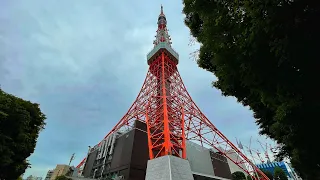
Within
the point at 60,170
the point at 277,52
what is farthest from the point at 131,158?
the point at 60,170

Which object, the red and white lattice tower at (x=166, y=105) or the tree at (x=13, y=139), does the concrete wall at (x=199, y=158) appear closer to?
the red and white lattice tower at (x=166, y=105)

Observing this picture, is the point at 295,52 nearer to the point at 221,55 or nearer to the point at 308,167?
the point at 221,55

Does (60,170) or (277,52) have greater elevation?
(60,170)

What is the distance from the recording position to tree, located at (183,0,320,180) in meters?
3.49

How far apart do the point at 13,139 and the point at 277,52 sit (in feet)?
46.3

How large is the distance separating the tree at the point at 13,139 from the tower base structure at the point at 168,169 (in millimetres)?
8965

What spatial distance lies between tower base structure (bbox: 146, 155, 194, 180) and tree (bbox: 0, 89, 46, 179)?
8965 millimetres

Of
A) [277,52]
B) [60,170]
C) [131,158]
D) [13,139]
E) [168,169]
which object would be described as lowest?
[277,52]

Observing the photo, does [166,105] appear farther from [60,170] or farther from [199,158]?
[60,170]

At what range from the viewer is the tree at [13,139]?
393 inches

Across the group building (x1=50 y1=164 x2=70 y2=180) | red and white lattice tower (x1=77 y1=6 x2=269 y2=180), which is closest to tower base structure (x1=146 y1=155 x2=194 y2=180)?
red and white lattice tower (x1=77 y1=6 x2=269 y2=180)

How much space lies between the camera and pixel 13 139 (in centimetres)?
1088

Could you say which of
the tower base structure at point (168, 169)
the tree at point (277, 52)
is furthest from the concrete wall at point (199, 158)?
the tree at point (277, 52)

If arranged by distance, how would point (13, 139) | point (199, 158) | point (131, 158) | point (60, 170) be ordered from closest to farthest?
→ point (13, 139) → point (131, 158) → point (199, 158) → point (60, 170)
